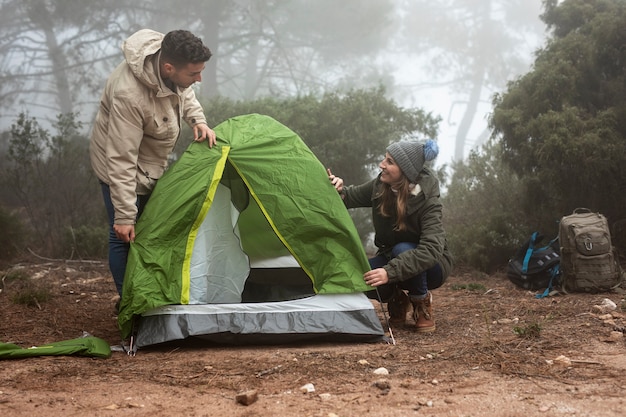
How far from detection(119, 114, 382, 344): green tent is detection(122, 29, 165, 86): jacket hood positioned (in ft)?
1.70

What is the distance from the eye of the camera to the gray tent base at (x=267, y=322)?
360 centimetres

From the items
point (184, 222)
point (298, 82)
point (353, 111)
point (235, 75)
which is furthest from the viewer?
point (298, 82)

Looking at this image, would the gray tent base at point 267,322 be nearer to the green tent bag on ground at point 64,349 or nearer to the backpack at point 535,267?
the green tent bag on ground at point 64,349

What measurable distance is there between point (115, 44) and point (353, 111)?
631cm

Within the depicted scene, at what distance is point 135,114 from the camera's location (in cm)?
365

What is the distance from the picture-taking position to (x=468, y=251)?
6.74 m

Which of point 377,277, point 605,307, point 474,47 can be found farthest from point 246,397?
point 474,47

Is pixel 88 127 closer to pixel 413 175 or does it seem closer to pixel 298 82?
pixel 298 82

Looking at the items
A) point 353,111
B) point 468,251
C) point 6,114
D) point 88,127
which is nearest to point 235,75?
point 88,127

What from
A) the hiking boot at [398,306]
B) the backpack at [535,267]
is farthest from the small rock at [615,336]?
the backpack at [535,267]

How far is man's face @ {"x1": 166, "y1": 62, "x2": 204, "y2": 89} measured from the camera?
3648 mm

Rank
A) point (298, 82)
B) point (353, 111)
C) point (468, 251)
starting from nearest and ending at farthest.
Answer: point (468, 251), point (353, 111), point (298, 82)

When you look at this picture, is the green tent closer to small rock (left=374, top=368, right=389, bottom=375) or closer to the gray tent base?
the gray tent base

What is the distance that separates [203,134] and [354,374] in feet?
5.64
